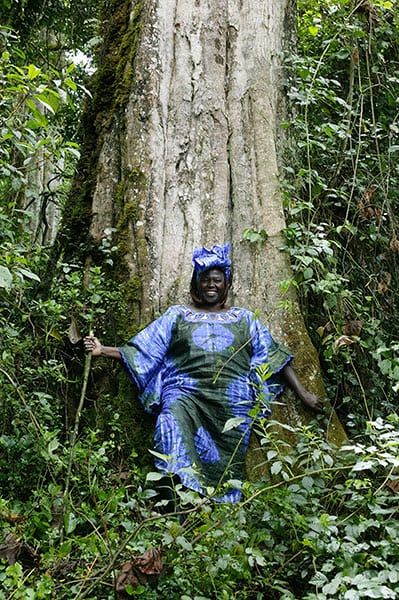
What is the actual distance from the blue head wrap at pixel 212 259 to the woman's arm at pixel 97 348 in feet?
2.53

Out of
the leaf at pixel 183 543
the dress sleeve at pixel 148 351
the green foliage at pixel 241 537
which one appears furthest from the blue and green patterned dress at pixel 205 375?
the leaf at pixel 183 543

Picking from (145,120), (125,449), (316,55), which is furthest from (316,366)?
(316,55)

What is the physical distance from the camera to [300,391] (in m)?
5.33

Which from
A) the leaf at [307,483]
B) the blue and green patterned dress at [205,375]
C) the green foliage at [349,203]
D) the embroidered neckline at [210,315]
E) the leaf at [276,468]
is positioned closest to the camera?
the leaf at [276,468]

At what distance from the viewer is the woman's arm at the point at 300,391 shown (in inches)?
209

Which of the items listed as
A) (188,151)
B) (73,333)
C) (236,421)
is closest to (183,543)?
(236,421)

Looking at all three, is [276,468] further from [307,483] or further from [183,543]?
[183,543]

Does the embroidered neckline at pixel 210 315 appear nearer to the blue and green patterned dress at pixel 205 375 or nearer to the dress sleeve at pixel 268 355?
the blue and green patterned dress at pixel 205 375

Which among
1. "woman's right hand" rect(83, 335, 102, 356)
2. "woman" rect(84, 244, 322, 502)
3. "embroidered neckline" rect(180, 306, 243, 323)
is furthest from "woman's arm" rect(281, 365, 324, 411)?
"woman's right hand" rect(83, 335, 102, 356)

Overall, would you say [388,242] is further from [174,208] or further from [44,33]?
[44,33]

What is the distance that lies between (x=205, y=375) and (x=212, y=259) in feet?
2.56

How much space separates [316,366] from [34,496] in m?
2.04

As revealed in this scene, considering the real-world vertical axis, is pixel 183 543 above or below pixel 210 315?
below

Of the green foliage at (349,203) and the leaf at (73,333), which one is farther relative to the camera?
the green foliage at (349,203)
